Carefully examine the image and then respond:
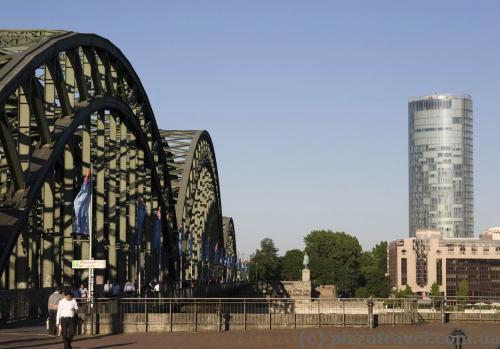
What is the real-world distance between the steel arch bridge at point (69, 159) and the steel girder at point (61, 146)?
58 mm

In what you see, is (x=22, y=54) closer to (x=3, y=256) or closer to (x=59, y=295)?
(x=3, y=256)

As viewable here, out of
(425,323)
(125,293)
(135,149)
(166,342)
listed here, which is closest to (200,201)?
(135,149)

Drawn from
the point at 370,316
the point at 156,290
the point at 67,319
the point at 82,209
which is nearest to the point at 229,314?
the point at 370,316

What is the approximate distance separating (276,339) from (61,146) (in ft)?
49.2

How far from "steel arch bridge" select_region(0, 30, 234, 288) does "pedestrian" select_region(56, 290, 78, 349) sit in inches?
400

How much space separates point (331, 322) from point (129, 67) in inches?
924

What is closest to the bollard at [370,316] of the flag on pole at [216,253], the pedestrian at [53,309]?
the pedestrian at [53,309]

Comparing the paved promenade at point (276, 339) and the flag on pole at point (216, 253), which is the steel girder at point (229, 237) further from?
the paved promenade at point (276, 339)

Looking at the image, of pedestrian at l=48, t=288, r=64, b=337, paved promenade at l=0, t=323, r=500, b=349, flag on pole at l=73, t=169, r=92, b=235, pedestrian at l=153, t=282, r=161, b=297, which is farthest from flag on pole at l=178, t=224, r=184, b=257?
pedestrian at l=48, t=288, r=64, b=337

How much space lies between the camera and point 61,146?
4372 centimetres

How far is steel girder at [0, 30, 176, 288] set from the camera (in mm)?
39438

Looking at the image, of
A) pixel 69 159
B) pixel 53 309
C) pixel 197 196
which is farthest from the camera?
pixel 197 196

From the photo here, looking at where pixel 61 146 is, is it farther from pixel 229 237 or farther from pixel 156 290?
pixel 229 237

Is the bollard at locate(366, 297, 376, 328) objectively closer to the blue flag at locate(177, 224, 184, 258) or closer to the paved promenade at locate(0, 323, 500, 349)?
the paved promenade at locate(0, 323, 500, 349)
